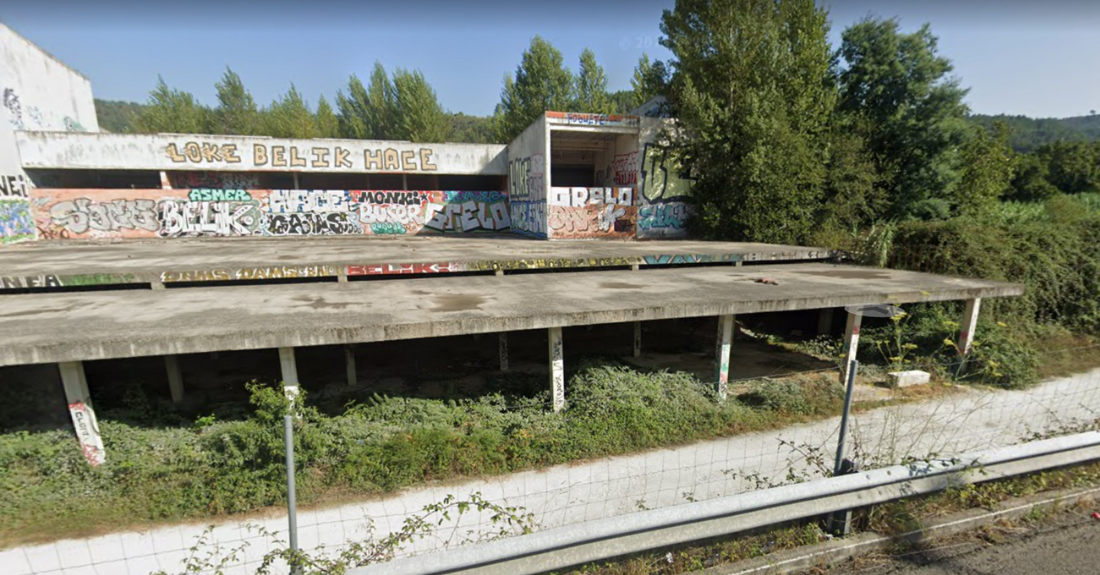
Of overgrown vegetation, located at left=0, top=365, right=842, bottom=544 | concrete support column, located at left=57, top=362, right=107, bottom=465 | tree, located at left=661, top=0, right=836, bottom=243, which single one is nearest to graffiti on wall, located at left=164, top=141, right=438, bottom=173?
tree, located at left=661, top=0, right=836, bottom=243

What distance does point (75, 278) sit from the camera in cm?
855

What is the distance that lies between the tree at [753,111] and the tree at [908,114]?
2.84 m

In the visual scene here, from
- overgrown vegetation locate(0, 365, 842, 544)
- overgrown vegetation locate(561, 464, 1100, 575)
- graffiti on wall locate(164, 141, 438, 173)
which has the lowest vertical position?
overgrown vegetation locate(0, 365, 842, 544)

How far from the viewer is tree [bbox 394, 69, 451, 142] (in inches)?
1559

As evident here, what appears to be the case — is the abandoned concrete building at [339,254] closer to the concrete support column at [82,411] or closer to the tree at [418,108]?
the concrete support column at [82,411]

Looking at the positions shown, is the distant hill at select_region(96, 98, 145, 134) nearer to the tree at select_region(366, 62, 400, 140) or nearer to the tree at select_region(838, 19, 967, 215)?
the tree at select_region(366, 62, 400, 140)

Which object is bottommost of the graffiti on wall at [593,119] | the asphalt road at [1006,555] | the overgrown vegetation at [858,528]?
the asphalt road at [1006,555]

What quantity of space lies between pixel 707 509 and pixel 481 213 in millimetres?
22751

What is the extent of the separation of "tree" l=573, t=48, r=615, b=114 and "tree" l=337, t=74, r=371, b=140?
20514mm

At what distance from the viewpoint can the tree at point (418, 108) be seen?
130 feet

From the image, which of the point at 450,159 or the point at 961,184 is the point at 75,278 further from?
the point at 961,184

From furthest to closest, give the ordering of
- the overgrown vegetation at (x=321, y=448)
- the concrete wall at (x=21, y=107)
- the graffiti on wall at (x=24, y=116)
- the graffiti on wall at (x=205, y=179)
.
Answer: the graffiti on wall at (x=205, y=179) → the graffiti on wall at (x=24, y=116) → the concrete wall at (x=21, y=107) → the overgrown vegetation at (x=321, y=448)

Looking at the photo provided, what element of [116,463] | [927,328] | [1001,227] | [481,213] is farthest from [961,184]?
[116,463]

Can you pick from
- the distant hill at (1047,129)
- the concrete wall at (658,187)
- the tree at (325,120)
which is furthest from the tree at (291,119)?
the distant hill at (1047,129)
